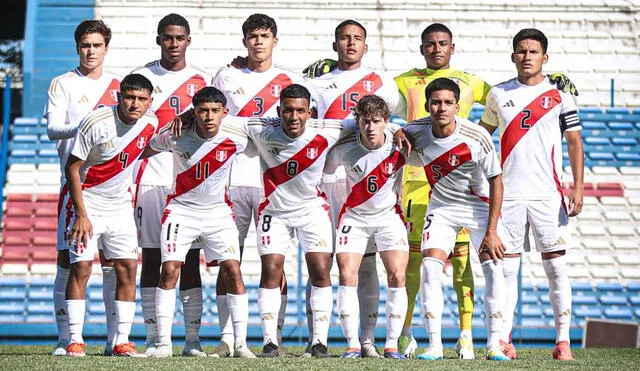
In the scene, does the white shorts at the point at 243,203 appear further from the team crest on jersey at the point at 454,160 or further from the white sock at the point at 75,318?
the team crest on jersey at the point at 454,160

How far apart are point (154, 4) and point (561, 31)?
6.37 meters

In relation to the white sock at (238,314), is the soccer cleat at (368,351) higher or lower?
lower

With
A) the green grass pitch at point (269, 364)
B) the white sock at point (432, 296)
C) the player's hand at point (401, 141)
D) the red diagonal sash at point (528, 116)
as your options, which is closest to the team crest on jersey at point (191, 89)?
the player's hand at point (401, 141)

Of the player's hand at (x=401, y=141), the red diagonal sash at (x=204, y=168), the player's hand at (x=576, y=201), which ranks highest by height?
the player's hand at (x=401, y=141)

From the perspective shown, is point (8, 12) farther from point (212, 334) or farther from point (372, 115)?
point (372, 115)

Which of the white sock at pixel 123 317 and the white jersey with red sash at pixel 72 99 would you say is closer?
the white sock at pixel 123 317

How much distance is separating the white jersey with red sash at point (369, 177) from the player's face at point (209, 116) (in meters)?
0.81

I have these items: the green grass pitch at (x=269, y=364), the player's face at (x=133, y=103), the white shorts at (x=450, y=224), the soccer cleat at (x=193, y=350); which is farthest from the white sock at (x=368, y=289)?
the player's face at (x=133, y=103)

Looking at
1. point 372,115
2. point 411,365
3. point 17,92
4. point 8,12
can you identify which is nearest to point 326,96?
point 372,115

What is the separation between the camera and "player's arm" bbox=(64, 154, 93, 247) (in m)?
7.50

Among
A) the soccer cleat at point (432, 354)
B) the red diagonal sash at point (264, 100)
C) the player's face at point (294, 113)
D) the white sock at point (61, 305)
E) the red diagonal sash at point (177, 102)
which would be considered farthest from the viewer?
the red diagonal sash at point (177, 102)

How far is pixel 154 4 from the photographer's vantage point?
699 inches

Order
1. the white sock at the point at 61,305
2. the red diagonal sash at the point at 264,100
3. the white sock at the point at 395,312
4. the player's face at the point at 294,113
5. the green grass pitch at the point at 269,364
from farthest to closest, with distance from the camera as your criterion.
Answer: the red diagonal sash at the point at 264,100, the white sock at the point at 61,305, the white sock at the point at 395,312, the player's face at the point at 294,113, the green grass pitch at the point at 269,364

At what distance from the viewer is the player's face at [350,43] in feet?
26.6
